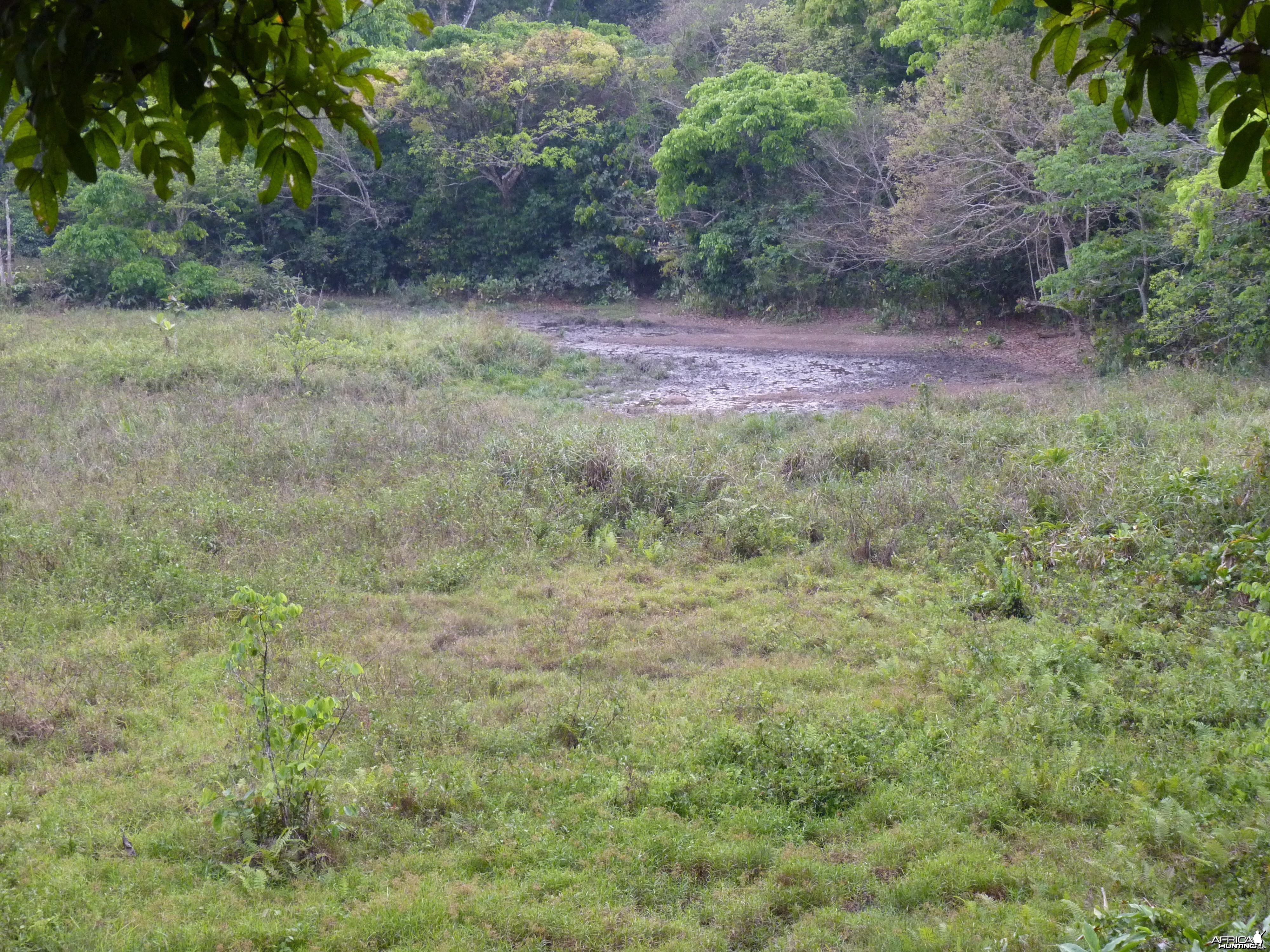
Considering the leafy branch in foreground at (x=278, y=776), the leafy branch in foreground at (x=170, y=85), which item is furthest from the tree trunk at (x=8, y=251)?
the leafy branch in foreground at (x=170, y=85)

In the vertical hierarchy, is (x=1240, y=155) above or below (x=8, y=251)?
below

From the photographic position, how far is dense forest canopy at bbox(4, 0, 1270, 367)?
15.0m

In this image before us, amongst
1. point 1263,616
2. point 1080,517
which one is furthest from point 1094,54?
point 1080,517

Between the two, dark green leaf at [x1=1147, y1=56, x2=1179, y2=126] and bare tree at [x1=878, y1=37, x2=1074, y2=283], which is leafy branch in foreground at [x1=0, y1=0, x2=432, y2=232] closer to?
dark green leaf at [x1=1147, y1=56, x2=1179, y2=126]

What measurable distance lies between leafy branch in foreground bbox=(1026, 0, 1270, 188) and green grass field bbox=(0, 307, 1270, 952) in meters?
2.24

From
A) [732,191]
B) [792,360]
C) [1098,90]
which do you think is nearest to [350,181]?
[732,191]

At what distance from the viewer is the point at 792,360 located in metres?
19.2

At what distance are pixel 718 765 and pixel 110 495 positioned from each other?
6652 millimetres

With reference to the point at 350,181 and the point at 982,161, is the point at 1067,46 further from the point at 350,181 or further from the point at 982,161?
the point at 350,181

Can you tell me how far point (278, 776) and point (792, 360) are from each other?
53.2ft

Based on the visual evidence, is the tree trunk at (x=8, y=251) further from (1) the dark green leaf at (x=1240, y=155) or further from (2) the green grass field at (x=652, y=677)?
(1) the dark green leaf at (x=1240, y=155)

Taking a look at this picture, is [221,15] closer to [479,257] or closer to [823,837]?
[823,837]

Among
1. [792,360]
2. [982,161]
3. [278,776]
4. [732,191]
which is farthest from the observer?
[732,191]

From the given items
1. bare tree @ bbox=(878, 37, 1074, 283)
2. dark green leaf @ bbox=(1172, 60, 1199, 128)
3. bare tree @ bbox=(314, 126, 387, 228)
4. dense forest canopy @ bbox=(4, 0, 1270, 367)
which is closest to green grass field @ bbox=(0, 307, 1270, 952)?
dark green leaf @ bbox=(1172, 60, 1199, 128)
